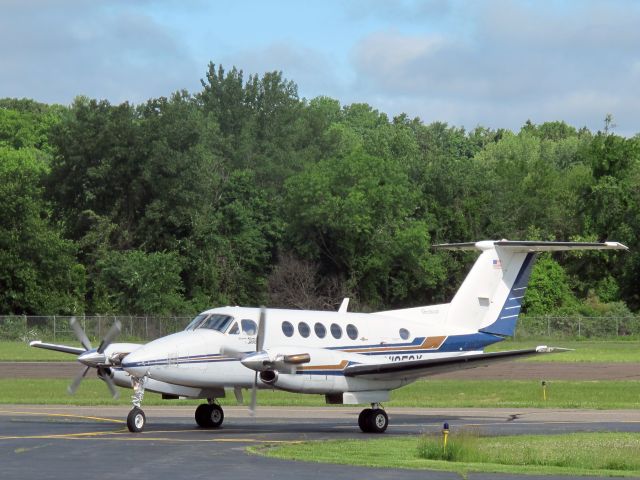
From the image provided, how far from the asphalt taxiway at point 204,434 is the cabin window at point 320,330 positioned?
2.40 meters

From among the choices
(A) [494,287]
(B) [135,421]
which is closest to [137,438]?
(B) [135,421]

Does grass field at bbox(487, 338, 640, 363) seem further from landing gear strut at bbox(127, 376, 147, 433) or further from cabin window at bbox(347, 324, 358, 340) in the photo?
landing gear strut at bbox(127, 376, 147, 433)

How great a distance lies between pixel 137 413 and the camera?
2731 centimetres

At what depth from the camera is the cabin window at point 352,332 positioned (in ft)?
98.6

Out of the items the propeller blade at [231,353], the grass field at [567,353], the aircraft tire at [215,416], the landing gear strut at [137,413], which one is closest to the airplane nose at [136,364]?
the landing gear strut at [137,413]

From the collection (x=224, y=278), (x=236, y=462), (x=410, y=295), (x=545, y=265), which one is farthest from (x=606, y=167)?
(x=236, y=462)

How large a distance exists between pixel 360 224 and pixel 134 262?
17.1 metres

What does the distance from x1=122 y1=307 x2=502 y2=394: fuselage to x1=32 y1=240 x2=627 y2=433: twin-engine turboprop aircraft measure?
2 cm

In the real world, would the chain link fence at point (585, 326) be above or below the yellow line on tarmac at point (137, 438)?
above

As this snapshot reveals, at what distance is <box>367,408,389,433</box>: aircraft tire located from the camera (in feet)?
95.5

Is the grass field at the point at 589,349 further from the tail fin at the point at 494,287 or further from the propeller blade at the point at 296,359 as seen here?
the propeller blade at the point at 296,359

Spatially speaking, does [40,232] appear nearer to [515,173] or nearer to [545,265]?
[545,265]

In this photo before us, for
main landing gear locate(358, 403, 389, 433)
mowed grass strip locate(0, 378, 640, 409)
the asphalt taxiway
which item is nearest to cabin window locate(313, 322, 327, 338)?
main landing gear locate(358, 403, 389, 433)

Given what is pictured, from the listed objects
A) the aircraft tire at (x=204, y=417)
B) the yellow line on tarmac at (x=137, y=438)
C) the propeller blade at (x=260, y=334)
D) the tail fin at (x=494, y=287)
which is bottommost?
the yellow line on tarmac at (x=137, y=438)
